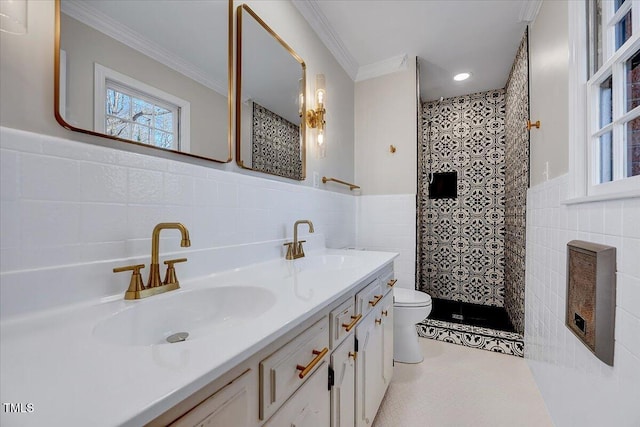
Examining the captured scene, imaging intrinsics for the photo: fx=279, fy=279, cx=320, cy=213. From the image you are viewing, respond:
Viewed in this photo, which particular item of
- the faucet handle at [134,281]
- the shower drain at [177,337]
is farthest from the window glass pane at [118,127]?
the shower drain at [177,337]

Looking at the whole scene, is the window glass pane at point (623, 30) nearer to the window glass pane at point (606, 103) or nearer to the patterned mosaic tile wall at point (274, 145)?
the window glass pane at point (606, 103)

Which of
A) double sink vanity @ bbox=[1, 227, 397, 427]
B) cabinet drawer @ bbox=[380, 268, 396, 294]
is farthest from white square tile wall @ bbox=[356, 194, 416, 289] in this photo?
double sink vanity @ bbox=[1, 227, 397, 427]

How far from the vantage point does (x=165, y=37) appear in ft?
3.43

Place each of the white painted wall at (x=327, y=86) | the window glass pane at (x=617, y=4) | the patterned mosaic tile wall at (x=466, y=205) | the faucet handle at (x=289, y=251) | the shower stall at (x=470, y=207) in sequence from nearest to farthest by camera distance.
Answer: the window glass pane at (x=617, y=4) < the faucet handle at (x=289, y=251) < the white painted wall at (x=327, y=86) < the shower stall at (x=470, y=207) < the patterned mosaic tile wall at (x=466, y=205)

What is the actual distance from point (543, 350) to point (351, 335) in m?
1.39

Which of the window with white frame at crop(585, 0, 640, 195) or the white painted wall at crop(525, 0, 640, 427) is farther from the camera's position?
the window with white frame at crop(585, 0, 640, 195)

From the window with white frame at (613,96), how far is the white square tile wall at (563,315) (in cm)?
15

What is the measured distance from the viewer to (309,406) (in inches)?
31.6

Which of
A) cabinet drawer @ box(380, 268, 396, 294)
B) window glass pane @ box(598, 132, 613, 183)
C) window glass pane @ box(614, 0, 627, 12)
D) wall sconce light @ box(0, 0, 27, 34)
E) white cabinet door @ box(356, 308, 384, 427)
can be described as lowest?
white cabinet door @ box(356, 308, 384, 427)

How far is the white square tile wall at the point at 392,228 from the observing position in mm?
2572

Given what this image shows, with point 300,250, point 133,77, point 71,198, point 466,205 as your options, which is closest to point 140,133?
point 133,77

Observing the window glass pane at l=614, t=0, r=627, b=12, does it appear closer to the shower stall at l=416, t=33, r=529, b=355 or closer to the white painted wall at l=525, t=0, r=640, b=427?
the white painted wall at l=525, t=0, r=640, b=427

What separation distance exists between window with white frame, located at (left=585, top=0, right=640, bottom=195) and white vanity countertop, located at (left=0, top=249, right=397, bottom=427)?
1250 millimetres

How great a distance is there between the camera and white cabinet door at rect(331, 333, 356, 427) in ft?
3.15
